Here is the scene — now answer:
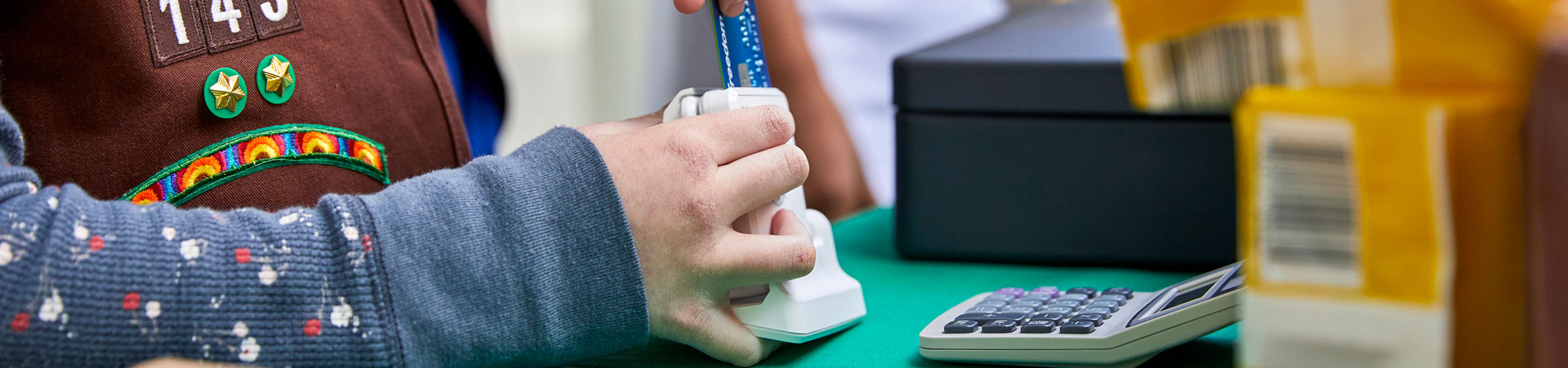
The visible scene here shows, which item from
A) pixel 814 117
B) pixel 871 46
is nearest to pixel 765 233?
pixel 814 117

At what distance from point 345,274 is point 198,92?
16 cm

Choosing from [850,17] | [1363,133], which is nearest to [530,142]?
[1363,133]

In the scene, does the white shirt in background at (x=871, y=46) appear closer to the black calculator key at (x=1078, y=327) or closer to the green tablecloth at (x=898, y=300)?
the green tablecloth at (x=898, y=300)

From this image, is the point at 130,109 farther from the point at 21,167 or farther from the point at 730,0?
the point at 730,0

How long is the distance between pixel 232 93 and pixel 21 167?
0.12 metres

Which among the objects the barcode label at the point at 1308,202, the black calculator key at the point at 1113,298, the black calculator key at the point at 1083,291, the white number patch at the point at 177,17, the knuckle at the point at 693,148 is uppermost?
the white number patch at the point at 177,17

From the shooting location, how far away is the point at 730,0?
48cm

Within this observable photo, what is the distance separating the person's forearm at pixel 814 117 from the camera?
1019 millimetres

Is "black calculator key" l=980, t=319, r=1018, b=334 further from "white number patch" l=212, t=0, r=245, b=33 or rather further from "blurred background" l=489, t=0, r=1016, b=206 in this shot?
"white number patch" l=212, t=0, r=245, b=33

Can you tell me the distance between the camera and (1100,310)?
1.45ft

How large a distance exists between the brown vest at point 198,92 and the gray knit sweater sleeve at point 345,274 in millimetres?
69

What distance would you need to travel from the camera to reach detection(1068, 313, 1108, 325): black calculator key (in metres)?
0.42

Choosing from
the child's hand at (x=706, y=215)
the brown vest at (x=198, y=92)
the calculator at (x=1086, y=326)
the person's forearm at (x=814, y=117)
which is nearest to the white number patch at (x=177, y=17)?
the brown vest at (x=198, y=92)

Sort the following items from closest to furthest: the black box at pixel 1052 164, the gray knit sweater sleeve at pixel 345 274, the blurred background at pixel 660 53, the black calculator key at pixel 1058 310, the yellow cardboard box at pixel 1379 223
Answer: the yellow cardboard box at pixel 1379 223 < the gray knit sweater sleeve at pixel 345 274 < the black calculator key at pixel 1058 310 < the black box at pixel 1052 164 < the blurred background at pixel 660 53
